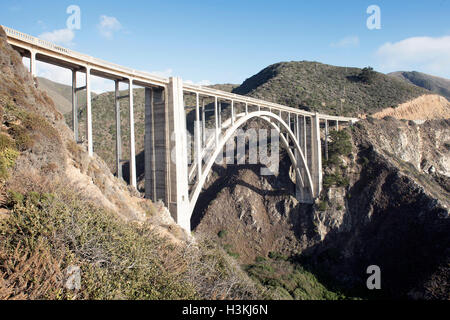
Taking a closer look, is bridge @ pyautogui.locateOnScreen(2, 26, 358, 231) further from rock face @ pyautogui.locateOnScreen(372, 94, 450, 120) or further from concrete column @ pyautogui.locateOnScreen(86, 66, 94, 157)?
rock face @ pyautogui.locateOnScreen(372, 94, 450, 120)

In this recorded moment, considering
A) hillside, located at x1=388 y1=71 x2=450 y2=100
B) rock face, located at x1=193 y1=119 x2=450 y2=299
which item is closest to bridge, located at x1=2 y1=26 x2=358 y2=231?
rock face, located at x1=193 y1=119 x2=450 y2=299

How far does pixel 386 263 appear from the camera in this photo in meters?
25.7

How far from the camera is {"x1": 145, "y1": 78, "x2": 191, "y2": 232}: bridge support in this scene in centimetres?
1459

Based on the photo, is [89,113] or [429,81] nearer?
[89,113]

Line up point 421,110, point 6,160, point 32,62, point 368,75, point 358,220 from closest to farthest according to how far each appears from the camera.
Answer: point 6,160 < point 32,62 < point 358,220 < point 421,110 < point 368,75

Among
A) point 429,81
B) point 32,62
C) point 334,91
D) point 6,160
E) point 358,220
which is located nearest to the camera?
point 6,160

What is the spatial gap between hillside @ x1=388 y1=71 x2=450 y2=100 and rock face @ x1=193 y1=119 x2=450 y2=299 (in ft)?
308

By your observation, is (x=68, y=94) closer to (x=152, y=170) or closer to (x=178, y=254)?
(x=152, y=170)

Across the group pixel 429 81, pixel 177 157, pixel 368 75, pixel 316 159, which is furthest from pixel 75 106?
pixel 429 81

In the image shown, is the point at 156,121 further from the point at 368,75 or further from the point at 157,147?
the point at 368,75

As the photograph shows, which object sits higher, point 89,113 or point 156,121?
point 156,121

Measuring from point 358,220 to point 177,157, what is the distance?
23.4 m

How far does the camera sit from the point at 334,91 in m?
49.5
